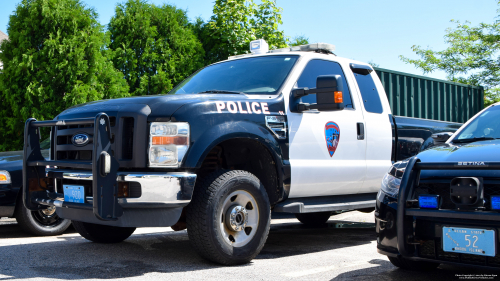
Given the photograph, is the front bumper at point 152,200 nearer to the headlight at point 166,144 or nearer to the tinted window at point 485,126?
the headlight at point 166,144

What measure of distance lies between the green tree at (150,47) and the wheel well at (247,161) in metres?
9.32

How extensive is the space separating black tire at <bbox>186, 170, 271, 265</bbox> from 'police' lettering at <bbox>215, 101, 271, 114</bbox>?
551 millimetres

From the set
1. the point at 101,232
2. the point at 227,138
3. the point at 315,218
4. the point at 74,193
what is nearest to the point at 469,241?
the point at 227,138

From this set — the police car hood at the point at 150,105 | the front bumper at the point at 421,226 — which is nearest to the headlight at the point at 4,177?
the police car hood at the point at 150,105

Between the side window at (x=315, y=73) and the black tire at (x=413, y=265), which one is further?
the side window at (x=315, y=73)

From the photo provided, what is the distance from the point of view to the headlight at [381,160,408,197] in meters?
3.87

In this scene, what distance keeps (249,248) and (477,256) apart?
1.96m

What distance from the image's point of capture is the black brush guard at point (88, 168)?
13.1 feet

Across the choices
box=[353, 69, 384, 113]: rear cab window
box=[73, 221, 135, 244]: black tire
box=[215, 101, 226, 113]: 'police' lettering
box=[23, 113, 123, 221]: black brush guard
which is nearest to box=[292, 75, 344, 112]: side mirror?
box=[215, 101, 226, 113]: 'police' lettering

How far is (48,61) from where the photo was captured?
40.4 feet

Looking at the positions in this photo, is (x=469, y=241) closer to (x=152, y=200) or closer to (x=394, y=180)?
(x=394, y=180)

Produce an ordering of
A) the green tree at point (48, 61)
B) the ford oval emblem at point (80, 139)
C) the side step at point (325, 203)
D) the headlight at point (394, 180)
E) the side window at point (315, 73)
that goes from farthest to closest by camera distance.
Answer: the green tree at point (48, 61)
the side window at point (315, 73)
the side step at point (325, 203)
the ford oval emblem at point (80, 139)
the headlight at point (394, 180)

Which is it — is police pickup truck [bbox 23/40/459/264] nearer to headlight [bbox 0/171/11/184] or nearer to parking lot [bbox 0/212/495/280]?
parking lot [bbox 0/212/495/280]

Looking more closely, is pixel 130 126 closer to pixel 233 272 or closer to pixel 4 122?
pixel 233 272
